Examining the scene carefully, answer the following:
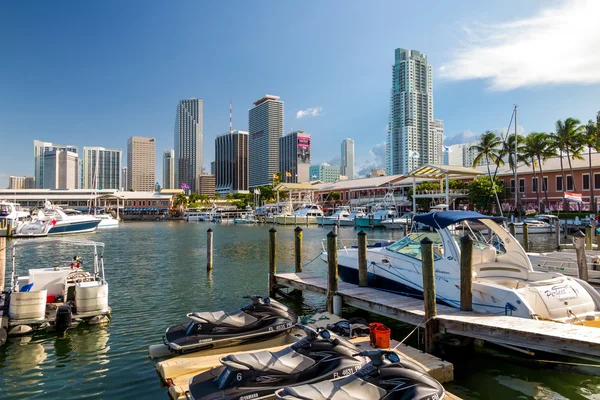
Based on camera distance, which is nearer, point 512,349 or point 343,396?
point 343,396

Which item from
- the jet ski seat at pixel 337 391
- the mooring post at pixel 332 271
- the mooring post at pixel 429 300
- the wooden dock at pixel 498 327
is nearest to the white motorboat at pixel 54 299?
the mooring post at pixel 332 271

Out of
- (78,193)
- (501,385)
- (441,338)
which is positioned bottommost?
(501,385)

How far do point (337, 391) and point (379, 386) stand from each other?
0.77m

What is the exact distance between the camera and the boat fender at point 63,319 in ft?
37.0

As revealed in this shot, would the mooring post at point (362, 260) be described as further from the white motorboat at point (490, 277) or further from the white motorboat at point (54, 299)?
the white motorboat at point (54, 299)

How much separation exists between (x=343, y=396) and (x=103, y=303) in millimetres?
9306

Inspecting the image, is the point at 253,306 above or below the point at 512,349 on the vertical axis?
above

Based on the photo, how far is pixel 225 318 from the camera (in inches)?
391

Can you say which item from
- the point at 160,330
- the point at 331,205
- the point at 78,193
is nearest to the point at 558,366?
the point at 160,330

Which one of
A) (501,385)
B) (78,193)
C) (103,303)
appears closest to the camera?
(501,385)

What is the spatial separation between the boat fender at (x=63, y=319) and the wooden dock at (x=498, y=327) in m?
8.02

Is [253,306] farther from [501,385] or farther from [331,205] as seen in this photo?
[331,205]

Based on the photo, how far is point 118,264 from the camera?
2622 centimetres

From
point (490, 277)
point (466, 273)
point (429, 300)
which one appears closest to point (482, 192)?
point (490, 277)
